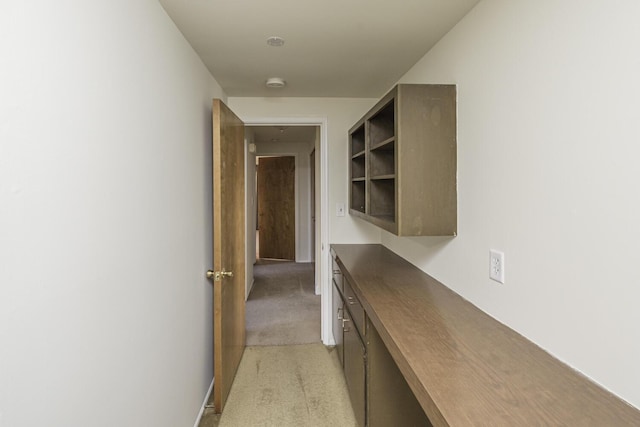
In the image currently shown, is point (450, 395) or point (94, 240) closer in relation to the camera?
point (450, 395)

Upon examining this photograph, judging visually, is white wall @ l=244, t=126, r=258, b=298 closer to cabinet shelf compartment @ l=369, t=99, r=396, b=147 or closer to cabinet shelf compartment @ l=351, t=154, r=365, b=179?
cabinet shelf compartment @ l=351, t=154, r=365, b=179

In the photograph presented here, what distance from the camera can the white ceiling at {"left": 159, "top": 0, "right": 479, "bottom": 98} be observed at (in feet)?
5.49

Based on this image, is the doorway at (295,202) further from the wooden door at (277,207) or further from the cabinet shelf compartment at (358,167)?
the cabinet shelf compartment at (358,167)

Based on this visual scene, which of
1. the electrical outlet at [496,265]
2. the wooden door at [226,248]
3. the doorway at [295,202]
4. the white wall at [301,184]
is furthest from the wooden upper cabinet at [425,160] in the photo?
the white wall at [301,184]

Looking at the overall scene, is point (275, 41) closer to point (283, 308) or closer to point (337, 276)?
point (337, 276)

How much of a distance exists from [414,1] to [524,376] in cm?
148

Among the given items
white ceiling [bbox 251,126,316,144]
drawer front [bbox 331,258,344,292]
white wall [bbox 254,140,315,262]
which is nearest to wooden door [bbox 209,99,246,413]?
drawer front [bbox 331,258,344,292]

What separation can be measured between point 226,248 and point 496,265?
1.57 meters

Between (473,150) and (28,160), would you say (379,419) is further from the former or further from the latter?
(28,160)

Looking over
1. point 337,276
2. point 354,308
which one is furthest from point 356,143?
point 354,308

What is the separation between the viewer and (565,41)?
114 centimetres

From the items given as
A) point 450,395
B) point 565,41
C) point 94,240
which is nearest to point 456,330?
point 450,395

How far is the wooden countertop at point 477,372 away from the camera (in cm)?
90

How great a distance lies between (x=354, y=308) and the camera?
2174 mm
